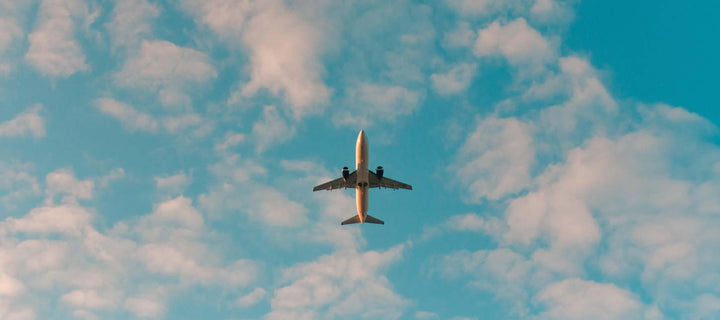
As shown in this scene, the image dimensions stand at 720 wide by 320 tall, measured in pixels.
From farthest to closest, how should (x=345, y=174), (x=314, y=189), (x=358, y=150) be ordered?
(x=314, y=189) < (x=345, y=174) < (x=358, y=150)

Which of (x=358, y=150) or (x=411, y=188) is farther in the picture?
(x=411, y=188)

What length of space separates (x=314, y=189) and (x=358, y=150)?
2121 centimetres

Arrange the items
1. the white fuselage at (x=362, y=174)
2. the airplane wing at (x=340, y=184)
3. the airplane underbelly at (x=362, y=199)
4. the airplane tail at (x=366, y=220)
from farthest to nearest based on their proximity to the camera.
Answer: the airplane tail at (x=366, y=220)
the airplane wing at (x=340, y=184)
the airplane underbelly at (x=362, y=199)
the white fuselage at (x=362, y=174)

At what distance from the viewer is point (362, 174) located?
387 ft

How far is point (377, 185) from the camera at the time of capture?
127 meters

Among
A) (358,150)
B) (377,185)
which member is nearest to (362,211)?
(377,185)

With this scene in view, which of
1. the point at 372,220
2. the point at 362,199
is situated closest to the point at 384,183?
the point at 362,199

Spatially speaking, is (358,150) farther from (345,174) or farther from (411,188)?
(411,188)

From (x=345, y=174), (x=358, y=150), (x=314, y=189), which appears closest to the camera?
(x=358, y=150)

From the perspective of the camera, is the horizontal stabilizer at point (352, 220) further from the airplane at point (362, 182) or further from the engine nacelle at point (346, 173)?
the engine nacelle at point (346, 173)

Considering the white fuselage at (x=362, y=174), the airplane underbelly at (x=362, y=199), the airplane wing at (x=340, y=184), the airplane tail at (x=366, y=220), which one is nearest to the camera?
the white fuselage at (x=362, y=174)

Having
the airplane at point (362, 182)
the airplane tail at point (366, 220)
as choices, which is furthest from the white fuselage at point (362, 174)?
the airplane tail at point (366, 220)

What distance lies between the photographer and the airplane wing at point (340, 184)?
125m

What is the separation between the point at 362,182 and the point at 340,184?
915 centimetres
